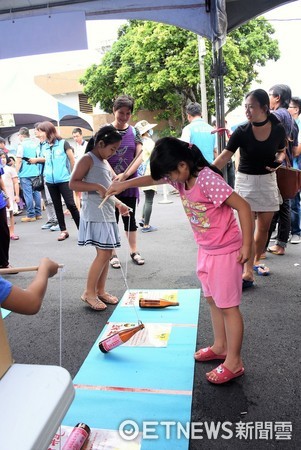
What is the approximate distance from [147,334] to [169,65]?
1399 cm

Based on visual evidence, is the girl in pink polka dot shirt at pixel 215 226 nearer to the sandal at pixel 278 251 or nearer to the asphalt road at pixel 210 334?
the asphalt road at pixel 210 334

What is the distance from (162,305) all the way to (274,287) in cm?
103

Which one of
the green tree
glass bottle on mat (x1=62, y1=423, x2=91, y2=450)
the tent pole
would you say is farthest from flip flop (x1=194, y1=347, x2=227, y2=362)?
the green tree

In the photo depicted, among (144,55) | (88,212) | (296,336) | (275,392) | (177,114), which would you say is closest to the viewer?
(275,392)

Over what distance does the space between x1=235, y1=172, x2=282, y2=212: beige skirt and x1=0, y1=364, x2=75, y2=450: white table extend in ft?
8.03

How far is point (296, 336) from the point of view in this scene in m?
2.44

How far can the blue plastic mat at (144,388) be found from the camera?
1.75 meters

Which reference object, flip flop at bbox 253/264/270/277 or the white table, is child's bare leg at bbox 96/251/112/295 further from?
the white table

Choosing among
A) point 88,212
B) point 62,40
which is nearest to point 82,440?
point 88,212

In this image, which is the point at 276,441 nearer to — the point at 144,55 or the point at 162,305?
the point at 162,305

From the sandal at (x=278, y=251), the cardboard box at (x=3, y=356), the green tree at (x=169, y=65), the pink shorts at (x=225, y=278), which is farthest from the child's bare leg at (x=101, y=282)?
the green tree at (x=169, y=65)

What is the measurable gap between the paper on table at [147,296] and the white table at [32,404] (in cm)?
196

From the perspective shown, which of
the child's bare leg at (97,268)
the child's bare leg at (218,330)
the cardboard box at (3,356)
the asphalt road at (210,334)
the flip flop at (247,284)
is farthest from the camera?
the flip flop at (247,284)

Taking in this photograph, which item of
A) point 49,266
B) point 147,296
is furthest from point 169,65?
point 49,266
